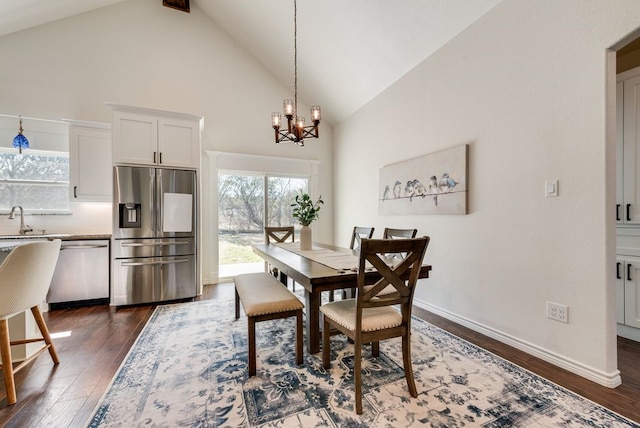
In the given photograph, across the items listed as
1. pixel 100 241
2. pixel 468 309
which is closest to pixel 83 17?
pixel 100 241

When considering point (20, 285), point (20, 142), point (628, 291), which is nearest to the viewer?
point (20, 285)

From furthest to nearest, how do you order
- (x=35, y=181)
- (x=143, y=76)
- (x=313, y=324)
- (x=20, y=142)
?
(x=143, y=76) → (x=35, y=181) → (x=20, y=142) → (x=313, y=324)

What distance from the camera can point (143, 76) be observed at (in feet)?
13.4

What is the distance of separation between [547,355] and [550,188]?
4.11 ft

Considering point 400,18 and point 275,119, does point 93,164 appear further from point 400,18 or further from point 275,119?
point 400,18

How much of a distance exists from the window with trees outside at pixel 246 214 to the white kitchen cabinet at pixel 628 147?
4243 mm

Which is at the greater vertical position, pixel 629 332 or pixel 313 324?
pixel 313 324

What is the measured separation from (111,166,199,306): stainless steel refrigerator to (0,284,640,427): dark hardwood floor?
0.52 metres

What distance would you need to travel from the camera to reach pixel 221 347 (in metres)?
2.26

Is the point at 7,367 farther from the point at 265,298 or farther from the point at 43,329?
the point at 265,298

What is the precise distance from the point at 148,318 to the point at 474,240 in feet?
11.5

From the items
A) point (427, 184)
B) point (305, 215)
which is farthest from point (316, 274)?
point (427, 184)

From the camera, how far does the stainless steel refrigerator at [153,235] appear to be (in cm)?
328

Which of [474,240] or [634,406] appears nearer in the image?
[634,406]
